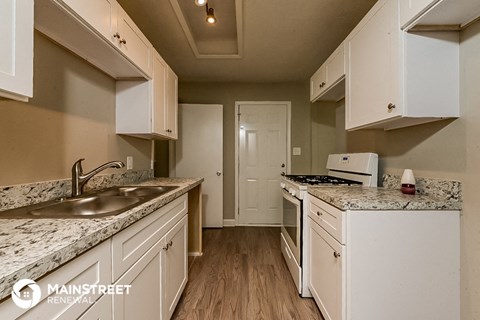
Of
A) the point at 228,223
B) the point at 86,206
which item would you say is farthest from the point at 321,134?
the point at 86,206

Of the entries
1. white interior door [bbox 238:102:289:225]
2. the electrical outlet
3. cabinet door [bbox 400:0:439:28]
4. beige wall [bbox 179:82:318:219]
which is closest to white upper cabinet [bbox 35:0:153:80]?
the electrical outlet

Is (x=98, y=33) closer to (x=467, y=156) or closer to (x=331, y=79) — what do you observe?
(x=331, y=79)

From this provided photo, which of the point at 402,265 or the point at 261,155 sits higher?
the point at 261,155

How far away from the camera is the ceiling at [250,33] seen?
1977mm

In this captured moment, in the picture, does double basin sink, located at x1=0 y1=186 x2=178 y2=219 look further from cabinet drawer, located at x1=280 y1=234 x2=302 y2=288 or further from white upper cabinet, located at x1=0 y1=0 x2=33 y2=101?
cabinet drawer, located at x1=280 y1=234 x2=302 y2=288

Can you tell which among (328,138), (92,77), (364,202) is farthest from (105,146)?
(328,138)

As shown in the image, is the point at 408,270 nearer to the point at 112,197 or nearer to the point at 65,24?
the point at 112,197

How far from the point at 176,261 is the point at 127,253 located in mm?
753

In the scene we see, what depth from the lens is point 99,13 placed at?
46.2 inches

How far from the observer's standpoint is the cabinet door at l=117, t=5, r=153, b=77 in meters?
1.40

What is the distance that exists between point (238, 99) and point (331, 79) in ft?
6.62

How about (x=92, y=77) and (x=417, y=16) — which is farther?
(x=92, y=77)

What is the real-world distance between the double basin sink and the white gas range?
1.11 meters

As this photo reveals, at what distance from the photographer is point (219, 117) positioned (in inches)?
148
